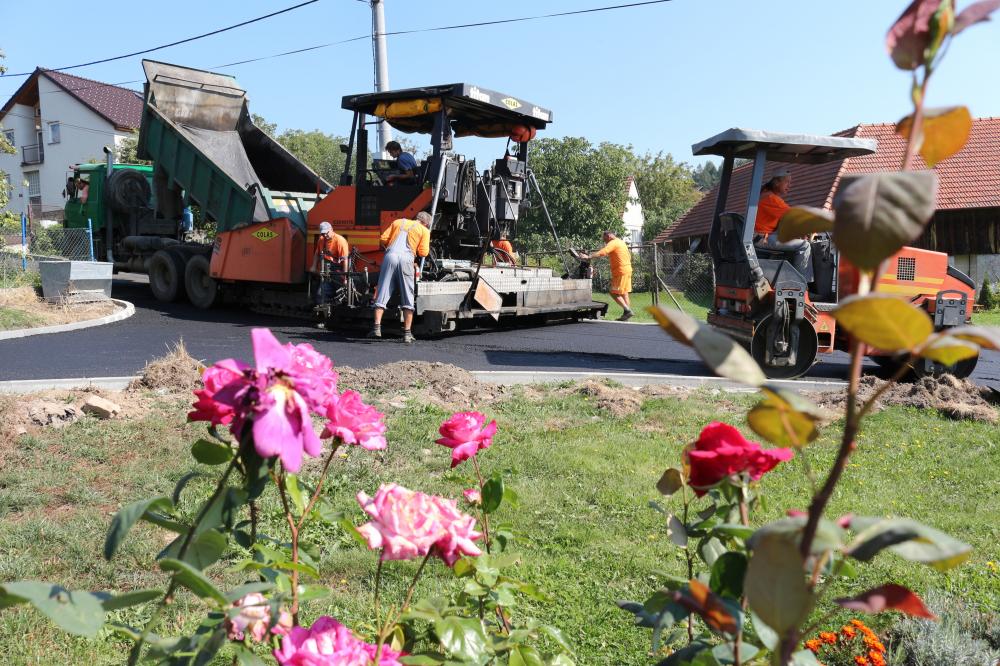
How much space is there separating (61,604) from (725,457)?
924 millimetres

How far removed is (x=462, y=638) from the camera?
58.7 inches

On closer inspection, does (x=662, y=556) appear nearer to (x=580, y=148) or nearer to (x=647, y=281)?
(x=647, y=281)

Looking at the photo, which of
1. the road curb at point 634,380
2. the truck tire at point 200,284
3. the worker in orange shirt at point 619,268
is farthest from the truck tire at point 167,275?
the road curb at point 634,380

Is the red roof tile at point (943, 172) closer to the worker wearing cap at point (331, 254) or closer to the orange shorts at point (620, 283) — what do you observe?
the orange shorts at point (620, 283)

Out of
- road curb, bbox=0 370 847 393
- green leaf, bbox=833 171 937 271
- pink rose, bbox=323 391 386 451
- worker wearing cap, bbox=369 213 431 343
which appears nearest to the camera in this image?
green leaf, bbox=833 171 937 271

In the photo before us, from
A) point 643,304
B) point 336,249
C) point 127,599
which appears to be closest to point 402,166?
point 336,249

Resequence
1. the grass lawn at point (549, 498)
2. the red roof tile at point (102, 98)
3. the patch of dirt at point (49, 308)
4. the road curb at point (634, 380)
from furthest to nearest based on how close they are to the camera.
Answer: the red roof tile at point (102, 98), the patch of dirt at point (49, 308), the road curb at point (634, 380), the grass lawn at point (549, 498)

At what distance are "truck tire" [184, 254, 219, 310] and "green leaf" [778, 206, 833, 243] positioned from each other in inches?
550

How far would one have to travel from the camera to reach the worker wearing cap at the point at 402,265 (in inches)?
416

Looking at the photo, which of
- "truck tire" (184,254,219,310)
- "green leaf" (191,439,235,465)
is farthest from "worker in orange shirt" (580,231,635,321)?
"green leaf" (191,439,235,465)

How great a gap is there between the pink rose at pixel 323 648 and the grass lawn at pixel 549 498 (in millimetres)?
838

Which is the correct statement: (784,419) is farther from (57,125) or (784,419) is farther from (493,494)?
(57,125)

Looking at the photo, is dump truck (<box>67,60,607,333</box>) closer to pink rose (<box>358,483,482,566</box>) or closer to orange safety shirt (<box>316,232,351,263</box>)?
orange safety shirt (<box>316,232,351,263</box>)

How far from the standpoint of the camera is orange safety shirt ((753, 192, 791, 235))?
344 inches
